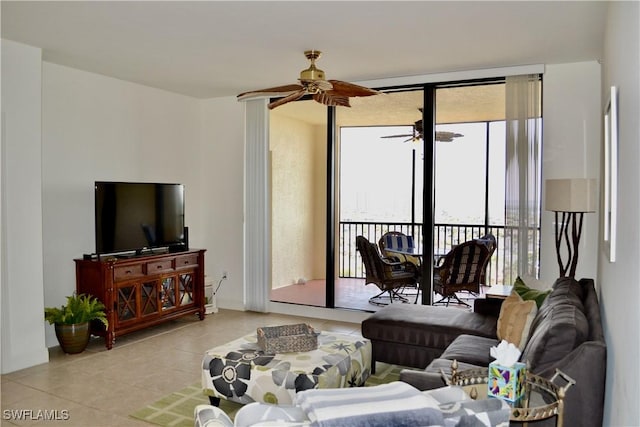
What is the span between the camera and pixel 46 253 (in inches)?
192

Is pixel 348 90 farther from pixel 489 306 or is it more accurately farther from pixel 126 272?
pixel 126 272

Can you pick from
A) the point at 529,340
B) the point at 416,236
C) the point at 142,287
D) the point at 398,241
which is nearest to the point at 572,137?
the point at 529,340

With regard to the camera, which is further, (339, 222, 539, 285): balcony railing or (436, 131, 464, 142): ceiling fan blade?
(339, 222, 539, 285): balcony railing

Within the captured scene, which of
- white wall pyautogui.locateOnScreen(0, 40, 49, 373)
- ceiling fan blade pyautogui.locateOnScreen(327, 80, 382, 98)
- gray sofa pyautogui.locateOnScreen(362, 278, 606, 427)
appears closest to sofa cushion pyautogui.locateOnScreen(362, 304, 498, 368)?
gray sofa pyautogui.locateOnScreen(362, 278, 606, 427)

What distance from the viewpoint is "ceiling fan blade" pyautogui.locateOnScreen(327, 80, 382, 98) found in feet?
13.1

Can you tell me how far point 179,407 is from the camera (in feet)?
11.5

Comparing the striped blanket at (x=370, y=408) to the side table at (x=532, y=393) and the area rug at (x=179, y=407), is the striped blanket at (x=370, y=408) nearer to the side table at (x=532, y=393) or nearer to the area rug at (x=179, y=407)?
the side table at (x=532, y=393)

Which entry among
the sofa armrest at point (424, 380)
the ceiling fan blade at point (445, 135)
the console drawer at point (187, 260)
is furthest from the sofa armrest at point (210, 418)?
the ceiling fan blade at point (445, 135)

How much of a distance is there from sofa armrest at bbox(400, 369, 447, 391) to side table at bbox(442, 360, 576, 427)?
31 cm

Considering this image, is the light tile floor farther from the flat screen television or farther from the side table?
the side table

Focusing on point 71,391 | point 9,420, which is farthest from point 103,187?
point 9,420

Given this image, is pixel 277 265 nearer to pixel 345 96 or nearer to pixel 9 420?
pixel 345 96

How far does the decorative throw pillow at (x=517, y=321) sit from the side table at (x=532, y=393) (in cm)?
87

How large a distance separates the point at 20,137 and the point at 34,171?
0.98 feet
